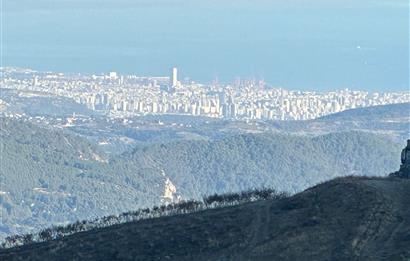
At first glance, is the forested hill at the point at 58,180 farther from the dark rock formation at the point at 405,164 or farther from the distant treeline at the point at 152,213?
the dark rock formation at the point at 405,164

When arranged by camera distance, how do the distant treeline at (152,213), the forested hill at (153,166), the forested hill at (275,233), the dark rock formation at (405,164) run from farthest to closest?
1. the forested hill at (153,166)
2. the dark rock formation at (405,164)
3. the distant treeline at (152,213)
4. the forested hill at (275,233)

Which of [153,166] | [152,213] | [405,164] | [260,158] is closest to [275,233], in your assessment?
[152,213]

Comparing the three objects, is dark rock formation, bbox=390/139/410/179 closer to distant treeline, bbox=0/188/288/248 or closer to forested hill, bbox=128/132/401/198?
distant treeline, bbox=0/188/288/248

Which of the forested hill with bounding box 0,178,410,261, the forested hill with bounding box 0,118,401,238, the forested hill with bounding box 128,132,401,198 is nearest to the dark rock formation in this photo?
the forested hill with bounding box 0,178,410,261

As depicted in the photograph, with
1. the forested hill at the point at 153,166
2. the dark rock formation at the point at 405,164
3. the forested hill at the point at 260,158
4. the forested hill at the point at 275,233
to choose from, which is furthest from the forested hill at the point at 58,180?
the forested hill at the point at 275,233

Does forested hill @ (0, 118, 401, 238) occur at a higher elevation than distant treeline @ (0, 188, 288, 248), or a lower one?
lower

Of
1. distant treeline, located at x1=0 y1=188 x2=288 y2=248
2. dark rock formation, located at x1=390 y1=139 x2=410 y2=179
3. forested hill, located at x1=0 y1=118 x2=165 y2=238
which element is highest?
dark rock formation, located at x1=390 y1=139 x2=410 y2=179
